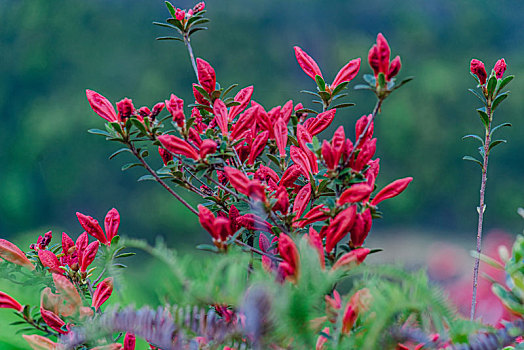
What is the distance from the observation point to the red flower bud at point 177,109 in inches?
15.4

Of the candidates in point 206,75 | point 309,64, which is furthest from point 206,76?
point 309,64

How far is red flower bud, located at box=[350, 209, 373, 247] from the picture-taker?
357 millimetres

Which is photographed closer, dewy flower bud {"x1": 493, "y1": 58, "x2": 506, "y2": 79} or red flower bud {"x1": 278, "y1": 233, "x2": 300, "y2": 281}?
red flower bud {"x1": 278, "y1": 233, "x2": 300, "y2": 281}

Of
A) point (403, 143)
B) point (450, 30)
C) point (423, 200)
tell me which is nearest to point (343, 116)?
point (403, 143)

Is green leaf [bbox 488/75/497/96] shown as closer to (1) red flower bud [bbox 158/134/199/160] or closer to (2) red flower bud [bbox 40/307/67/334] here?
(1) red flower bud [bbox 158/134/199/160]

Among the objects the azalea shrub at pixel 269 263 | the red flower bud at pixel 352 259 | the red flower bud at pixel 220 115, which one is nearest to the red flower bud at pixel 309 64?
the azalea shrub at pixel 269 263

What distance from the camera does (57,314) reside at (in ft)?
1.31

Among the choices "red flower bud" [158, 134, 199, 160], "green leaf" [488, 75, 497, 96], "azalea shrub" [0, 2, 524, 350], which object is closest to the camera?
"azalea shrub" [0, 2, 524, 350]

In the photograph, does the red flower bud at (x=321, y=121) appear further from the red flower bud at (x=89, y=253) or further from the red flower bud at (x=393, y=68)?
the red flower bud at (x=89, y=253)

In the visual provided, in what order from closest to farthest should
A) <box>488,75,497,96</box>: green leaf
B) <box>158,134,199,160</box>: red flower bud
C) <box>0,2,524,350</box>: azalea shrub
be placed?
<box>0,2,524,350</box>: azalea shrub
<box>158,134,199,160</box>: red flower bud
<box>488,75,497,96</box>: green leaf

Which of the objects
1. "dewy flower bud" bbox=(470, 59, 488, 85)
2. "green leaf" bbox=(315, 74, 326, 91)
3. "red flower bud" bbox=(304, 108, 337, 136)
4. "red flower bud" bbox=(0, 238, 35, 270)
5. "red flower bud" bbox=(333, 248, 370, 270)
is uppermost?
"dewy flower bud" bbox=(470, 59, 488, 85)

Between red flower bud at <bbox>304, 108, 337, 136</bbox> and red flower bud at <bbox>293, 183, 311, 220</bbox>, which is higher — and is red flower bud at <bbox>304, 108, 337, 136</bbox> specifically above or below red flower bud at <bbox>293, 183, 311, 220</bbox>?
above

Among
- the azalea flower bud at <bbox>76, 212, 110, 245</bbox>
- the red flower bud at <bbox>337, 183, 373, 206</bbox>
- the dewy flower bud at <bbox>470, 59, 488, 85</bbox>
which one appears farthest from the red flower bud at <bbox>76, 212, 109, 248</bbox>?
the dewy flower bud at <bbox>470, 59, 488, 85</bbox>

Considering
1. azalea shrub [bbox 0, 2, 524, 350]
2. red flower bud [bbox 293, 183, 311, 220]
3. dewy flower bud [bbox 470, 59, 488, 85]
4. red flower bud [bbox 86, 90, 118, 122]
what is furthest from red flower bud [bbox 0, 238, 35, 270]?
dewy flower bud [bbox 470, 59, 488, 85]
